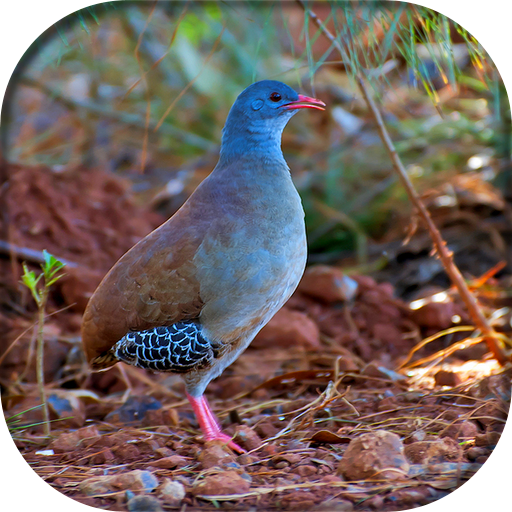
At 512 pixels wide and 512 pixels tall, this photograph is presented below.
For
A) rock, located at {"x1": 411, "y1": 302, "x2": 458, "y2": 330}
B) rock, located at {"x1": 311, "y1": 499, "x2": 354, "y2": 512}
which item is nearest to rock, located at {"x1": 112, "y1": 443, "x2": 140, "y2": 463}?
rock, located at {"x1": 311, "y1": 499, "x2": 354, "y2": 512}

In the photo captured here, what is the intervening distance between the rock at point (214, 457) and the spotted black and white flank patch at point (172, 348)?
18.3 inches

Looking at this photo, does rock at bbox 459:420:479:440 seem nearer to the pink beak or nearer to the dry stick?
the dry stick

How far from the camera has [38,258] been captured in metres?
4.96

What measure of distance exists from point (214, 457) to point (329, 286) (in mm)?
2690

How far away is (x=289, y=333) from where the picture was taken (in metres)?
4.80

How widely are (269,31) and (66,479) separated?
2.36 metres

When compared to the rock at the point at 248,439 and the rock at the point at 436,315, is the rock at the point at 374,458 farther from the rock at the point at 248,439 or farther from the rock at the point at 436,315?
the rock at the point at 436,315

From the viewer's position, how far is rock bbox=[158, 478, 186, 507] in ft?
8.02

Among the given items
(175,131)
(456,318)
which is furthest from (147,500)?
(175,131)

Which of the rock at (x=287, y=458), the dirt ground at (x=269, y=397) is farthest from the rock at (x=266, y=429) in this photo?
the rock at (x=287, y=458)

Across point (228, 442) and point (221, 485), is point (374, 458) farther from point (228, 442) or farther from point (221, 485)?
point (228, 442)

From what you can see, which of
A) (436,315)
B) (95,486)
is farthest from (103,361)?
(436,315)

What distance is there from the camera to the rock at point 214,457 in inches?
108

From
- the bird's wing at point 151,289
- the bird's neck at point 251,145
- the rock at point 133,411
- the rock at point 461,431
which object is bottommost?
the rock at point 461,431
